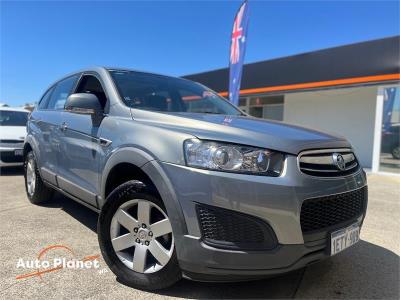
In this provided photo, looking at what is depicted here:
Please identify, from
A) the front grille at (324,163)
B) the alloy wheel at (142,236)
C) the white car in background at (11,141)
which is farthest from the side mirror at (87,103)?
the white car in background at (11,141)

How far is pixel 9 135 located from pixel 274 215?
25.0 ft

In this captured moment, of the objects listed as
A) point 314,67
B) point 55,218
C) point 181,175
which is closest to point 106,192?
point 181,175

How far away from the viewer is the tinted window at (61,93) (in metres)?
4.19

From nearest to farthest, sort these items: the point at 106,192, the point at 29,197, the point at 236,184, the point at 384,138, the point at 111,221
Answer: the point at 236,184 < the point at 111,221 < the point at 106,192 < the point at 29,197 < the point at 384,138

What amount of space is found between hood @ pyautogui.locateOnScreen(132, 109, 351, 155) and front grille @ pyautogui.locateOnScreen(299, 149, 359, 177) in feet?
0.15

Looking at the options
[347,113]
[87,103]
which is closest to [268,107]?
[347,113]

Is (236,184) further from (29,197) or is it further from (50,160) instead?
(29,197)

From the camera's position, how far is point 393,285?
2.83 meters

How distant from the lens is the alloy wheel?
95.1 inches

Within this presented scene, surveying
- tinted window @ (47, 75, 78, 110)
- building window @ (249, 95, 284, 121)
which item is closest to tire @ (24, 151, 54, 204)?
tinted window @ (47, 75, 78, 110)

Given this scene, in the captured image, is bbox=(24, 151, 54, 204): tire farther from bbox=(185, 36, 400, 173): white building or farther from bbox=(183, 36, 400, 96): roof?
bbox=(183, 36, 400, 96): roof

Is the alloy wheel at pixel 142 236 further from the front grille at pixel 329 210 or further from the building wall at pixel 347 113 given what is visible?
the building wall at pixel 347 113

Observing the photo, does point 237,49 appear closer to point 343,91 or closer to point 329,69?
point 329,69

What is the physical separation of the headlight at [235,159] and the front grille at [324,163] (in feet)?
0.60
